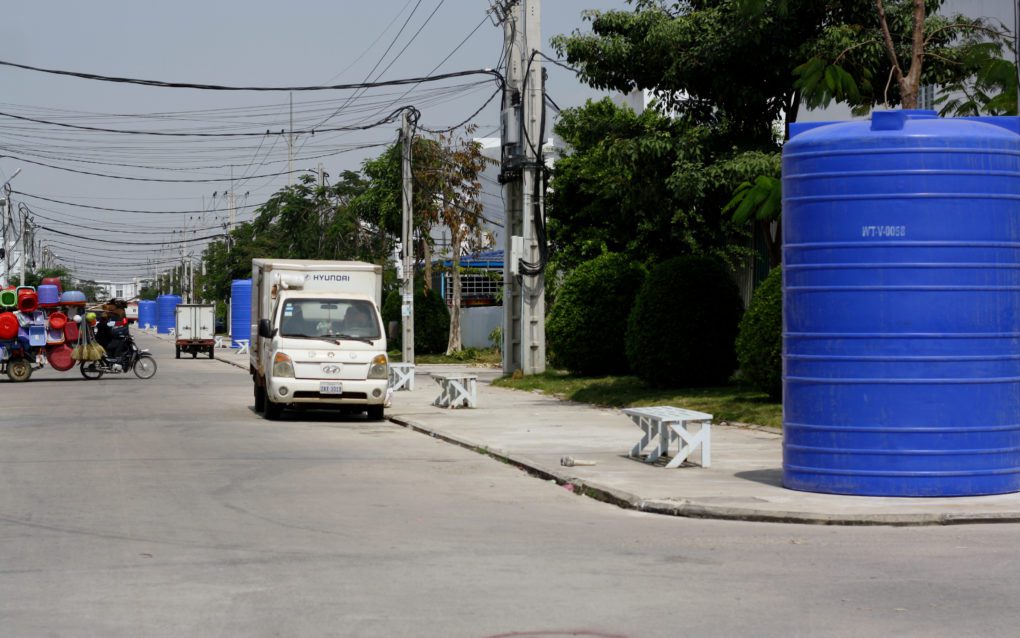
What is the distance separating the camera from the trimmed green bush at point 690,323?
23547mm

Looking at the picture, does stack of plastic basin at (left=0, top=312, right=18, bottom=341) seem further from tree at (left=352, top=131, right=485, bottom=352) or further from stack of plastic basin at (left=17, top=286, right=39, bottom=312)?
tree at (left=352, top=131, right=485, bottom=352)

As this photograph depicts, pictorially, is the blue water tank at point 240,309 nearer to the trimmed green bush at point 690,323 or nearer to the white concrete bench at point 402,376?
the white concrete bench at point 402,376

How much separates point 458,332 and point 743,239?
21.3m

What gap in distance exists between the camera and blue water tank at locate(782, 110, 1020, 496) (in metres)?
11.4

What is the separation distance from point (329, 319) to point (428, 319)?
2739 centimetres

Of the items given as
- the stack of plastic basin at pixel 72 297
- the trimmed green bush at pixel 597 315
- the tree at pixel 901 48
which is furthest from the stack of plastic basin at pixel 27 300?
the tree at pixel 901 48

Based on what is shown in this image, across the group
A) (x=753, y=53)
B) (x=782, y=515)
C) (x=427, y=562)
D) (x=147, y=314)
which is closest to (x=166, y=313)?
(x=147, y=314)

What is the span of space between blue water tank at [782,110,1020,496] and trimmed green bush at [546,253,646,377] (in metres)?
16.7

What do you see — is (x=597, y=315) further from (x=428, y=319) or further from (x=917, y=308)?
(x=428, y=319)

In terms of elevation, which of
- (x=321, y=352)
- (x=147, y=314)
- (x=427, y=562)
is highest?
(x=147, y=314)

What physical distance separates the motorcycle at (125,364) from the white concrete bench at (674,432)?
1031 inches

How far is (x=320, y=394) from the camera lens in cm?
2194

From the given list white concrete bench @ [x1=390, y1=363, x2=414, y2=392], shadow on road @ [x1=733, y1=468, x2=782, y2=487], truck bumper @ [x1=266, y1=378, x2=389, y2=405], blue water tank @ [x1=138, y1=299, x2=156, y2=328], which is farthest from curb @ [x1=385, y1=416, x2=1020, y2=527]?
blue water tank @ [x1=138, y1=299, x2=156, y2=328]

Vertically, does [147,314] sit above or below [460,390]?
above
